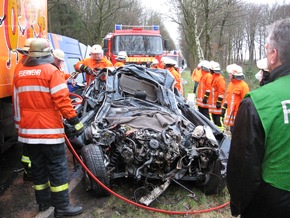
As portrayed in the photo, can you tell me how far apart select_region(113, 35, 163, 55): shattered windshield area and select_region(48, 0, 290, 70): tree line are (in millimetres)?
7469

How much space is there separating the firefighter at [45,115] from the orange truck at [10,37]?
0.28 m

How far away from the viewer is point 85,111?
15.7 feet

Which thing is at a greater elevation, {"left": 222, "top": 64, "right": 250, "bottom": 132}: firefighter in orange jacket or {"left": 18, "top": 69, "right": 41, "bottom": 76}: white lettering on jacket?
{"left": 18, "top": 69, "right": 41, "bottom": 76}: white lettering on jacket

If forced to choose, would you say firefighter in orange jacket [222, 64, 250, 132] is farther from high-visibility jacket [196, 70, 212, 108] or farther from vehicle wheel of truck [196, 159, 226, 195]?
vehicle wheel of truck [196, 159, 226, 195]

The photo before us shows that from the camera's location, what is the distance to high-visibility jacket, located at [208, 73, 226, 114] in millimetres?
7188

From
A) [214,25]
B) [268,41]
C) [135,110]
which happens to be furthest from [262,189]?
[214,25]

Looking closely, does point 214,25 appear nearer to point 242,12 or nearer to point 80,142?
point 242,12

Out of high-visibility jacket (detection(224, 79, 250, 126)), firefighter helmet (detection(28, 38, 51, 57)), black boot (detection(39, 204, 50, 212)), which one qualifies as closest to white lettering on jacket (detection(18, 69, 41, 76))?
firefighter helmet (detection(28, 38, 51, 57))

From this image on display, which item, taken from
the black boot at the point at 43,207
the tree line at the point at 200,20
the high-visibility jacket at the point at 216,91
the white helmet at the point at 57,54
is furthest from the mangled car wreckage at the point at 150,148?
the tree line at the point at 200,20

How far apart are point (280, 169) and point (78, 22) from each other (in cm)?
3042

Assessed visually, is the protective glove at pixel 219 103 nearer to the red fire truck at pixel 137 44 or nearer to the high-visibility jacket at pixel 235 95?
the high-visibility jacket at pixel 235 95

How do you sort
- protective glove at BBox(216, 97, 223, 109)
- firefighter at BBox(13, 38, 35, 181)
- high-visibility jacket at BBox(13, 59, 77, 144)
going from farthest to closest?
protective glove at BBox(216, 97, 223, 109) → firefighter at BBox(13, 38, 35, 181) → high-visibility jacket at BBox(13, 59, 77, 144)

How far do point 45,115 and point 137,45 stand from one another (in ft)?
31.2

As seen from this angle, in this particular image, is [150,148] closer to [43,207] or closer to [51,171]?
[51,171]
